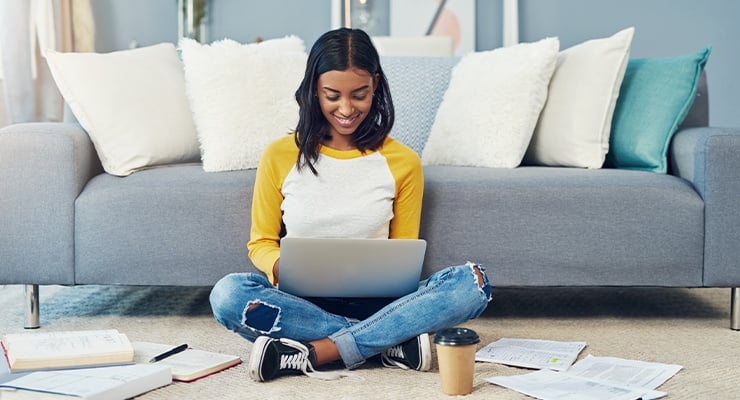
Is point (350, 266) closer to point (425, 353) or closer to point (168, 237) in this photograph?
point (425, 353)

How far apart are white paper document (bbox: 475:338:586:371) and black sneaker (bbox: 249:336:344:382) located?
0.39 meters

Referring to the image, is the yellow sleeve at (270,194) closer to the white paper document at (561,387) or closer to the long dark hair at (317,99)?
the long dark hair at (317,99)

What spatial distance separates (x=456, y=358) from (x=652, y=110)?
1326mm

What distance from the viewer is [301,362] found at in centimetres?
192

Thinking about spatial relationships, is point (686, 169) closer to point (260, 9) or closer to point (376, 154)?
point (376, 154)

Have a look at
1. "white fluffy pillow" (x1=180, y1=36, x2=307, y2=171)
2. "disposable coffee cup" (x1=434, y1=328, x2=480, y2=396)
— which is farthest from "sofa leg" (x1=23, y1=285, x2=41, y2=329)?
"disposable coffee cup" (x1=434, y1=328, x2=480, y2=396)

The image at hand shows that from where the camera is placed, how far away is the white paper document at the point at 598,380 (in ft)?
5.65

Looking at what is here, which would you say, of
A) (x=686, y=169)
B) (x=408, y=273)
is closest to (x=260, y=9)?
(x=686, y=169)

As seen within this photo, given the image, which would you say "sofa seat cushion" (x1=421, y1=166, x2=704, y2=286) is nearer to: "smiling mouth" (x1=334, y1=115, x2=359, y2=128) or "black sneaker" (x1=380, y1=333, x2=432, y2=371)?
"smiling mouth" (x1=334, y1=115, x2=359, y2=128)

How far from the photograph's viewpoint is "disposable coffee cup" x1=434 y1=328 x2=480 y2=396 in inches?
67.6

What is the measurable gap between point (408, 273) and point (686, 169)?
1.06 metres

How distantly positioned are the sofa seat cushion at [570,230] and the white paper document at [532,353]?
0.98ft

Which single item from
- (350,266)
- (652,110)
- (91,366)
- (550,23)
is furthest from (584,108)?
(550,23)

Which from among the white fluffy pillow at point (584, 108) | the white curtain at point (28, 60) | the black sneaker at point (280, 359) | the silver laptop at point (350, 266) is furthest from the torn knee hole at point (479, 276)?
the white curtain at point (28, 60)
